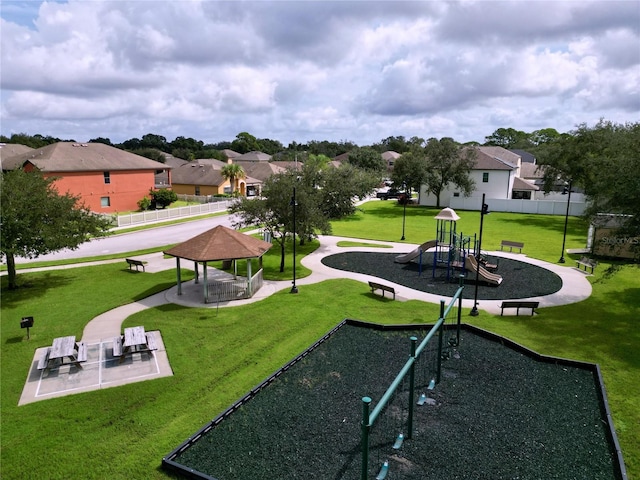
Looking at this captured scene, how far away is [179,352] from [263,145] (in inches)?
6033

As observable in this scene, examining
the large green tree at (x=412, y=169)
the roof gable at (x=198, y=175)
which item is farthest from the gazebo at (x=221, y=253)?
the roof gable at (x=198, y=175)

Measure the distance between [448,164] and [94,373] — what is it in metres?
45.7

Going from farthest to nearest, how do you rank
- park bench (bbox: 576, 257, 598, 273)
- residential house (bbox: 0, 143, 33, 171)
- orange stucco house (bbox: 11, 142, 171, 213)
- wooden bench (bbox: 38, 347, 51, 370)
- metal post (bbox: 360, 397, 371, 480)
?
residential house (bbox: 0, 143, 33, 171) < orange stucco house (bbox: 11, 142, 171, 213) < park bench (bbox: 576, 257, 598, 273) < wooden bench (bbox: 38, 347, 51, 370) < metal post (bbox: 360, 397, 371, 480)

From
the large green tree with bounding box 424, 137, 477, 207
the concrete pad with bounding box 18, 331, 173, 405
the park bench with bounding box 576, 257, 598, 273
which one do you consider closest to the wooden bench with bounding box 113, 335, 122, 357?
the concrete pad with bounding box 18, 331, 173, 405

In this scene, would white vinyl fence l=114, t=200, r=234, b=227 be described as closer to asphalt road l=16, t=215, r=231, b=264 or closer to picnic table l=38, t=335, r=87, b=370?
asphalt road l=16, t=215, r=231, b=264

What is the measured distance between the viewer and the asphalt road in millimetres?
29212

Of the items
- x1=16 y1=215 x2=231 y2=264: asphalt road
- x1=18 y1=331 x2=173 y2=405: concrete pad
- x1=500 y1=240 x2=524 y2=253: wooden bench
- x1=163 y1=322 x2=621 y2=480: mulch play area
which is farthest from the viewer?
x1=16 y1=215 x2=231 y2=264: asphalt road

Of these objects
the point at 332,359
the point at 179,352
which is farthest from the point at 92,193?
the point at 332,359

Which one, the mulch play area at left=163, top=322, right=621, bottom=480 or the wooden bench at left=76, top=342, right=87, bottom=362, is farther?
the wooden bench at left=76, top=342, right=87, bottom=362

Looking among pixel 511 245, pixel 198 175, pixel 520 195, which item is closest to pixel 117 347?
pixel 511 245

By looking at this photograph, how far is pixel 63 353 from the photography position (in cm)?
1316

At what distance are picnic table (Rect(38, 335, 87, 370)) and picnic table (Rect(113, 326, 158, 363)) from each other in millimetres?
969

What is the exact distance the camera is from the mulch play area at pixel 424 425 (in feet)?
29.8

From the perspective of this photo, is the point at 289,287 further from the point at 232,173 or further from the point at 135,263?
the point at 232,173
